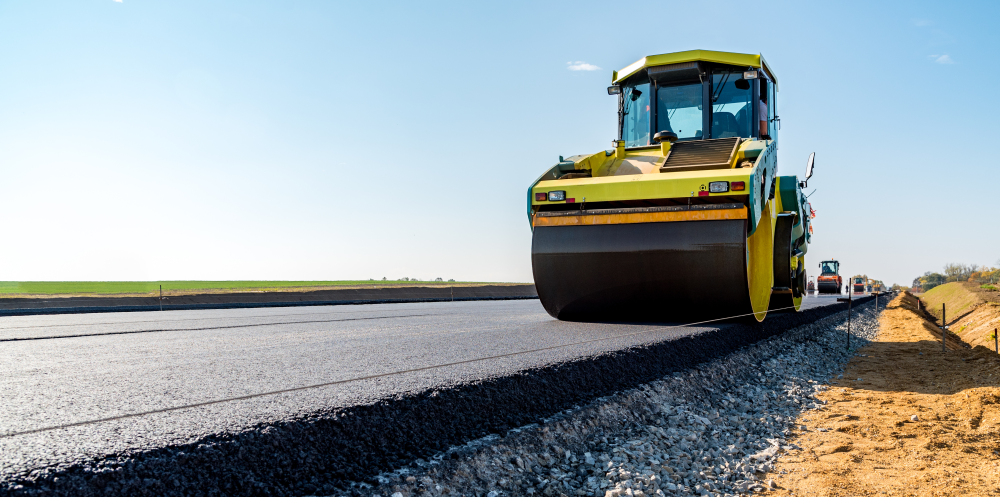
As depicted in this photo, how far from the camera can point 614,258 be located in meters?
6.77

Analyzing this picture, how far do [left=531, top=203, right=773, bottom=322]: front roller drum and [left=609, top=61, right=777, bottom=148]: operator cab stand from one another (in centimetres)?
149

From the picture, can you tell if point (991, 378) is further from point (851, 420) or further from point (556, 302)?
point (556, 302)

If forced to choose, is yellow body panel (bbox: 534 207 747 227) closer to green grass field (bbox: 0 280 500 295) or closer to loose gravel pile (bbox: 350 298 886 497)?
loose gravel pile (bbox: 350 298 886 497)

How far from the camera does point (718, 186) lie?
6.41 m

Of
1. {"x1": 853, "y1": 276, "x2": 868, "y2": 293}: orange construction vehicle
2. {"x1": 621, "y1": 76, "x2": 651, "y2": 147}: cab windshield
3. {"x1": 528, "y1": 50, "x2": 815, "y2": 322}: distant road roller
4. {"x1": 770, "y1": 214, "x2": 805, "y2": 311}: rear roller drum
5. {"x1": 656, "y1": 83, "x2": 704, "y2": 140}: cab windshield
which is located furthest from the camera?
{"x1": 853, "y1": 276, "x2": 868, "y2": 293}: orange construction vehicle

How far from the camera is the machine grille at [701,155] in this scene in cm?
699

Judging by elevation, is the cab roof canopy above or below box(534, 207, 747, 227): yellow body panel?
above

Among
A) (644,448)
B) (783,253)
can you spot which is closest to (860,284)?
(783,253)

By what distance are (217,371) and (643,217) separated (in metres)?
4.28

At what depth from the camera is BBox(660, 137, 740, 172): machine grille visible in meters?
6.99

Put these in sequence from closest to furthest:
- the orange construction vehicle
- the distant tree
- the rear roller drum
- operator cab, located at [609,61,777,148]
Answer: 1. the rear roller drum
2. operator cab, located at [609,61,777,148]
3. the orange construction vehicle
4. the distant tree

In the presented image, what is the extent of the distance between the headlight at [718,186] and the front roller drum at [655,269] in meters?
0.30

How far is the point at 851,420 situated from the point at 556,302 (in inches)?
128

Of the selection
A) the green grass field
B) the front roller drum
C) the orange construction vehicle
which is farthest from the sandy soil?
the orange construction vehicle
